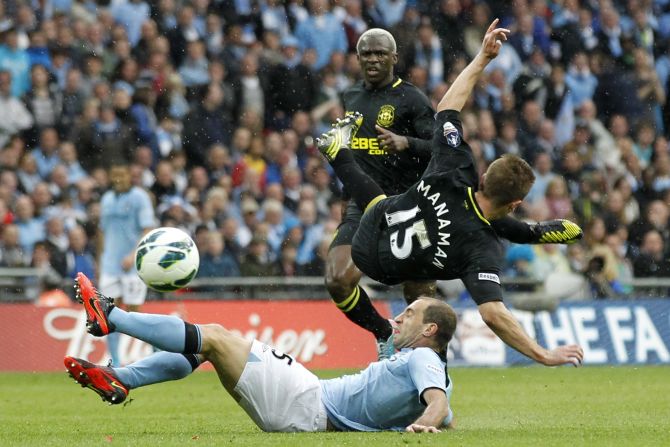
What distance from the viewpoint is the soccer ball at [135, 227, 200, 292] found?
9.28 m

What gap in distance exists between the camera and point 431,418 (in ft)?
25.2

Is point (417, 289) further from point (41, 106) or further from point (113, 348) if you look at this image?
point (41, 106)

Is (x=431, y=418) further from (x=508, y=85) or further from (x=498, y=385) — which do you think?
(x=508, y=85)

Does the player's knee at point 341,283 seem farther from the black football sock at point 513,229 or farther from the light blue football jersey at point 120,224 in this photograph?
the light blue football jersey at point 120,224

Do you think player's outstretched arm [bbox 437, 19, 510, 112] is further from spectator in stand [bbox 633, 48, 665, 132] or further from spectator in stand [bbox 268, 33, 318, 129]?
spectator in stand [bbox 633, 48, 665, 132]

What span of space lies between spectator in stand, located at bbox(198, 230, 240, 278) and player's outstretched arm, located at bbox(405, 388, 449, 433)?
9154mm

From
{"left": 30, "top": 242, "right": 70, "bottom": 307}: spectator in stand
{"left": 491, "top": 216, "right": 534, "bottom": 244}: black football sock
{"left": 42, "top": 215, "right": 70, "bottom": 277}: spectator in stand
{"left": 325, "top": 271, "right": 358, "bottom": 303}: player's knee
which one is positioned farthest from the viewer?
{"left": 42, "top": 215, "right": 70, "bottom": 277}: spectator in stand

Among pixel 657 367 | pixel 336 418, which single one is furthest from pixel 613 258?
pixel 336 418

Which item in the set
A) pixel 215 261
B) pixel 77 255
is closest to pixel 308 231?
pixel 215 261

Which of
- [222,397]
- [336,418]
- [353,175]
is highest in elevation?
[353,175]

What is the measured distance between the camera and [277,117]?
19.1 metres

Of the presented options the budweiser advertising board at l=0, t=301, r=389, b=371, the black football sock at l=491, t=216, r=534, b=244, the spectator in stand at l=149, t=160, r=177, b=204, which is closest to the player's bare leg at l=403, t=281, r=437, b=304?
the black football sock at l=491, t=216, r=534, b=244

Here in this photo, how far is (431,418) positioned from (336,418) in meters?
0.84

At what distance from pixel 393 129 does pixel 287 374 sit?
3495 mm
